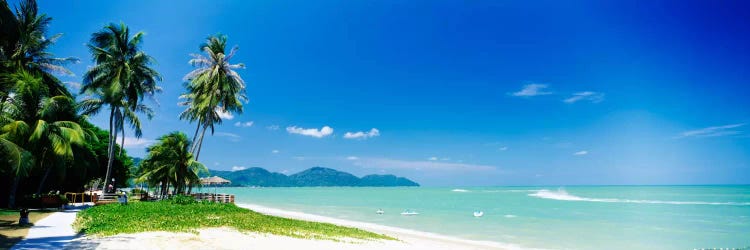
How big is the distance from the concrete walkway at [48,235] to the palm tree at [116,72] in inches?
489

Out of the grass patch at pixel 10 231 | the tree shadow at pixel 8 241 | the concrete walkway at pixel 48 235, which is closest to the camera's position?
the tree shadow at pixel 8 241

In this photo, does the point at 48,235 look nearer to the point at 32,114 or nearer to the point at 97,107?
the point at 32,114

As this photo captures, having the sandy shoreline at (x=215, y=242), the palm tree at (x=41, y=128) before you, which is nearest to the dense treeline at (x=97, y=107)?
the palm tree at (x=41, y=128)

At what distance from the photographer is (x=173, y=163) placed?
2655cm

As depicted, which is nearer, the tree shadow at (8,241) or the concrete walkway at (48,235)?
the tree shadow at (8,241)

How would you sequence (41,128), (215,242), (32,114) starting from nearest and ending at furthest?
(215,242) < (41,128) < (32,114)

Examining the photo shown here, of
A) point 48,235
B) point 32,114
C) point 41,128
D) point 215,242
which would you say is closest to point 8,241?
point 48,235

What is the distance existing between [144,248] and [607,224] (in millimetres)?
26253

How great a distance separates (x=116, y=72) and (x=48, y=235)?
57.0 feet

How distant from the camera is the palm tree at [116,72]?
2592cm

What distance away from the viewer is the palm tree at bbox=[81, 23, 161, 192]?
85.0ft

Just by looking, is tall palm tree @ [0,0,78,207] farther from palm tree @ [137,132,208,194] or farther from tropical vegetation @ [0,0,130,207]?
palm tree @ [137,132,208,194]

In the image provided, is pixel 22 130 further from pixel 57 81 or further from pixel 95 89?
pixel 95 89

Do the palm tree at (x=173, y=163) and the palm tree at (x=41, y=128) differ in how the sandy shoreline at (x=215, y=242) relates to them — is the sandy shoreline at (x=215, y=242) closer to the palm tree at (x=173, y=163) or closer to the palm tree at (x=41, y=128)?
the palm tree at (x=41, y=128)
